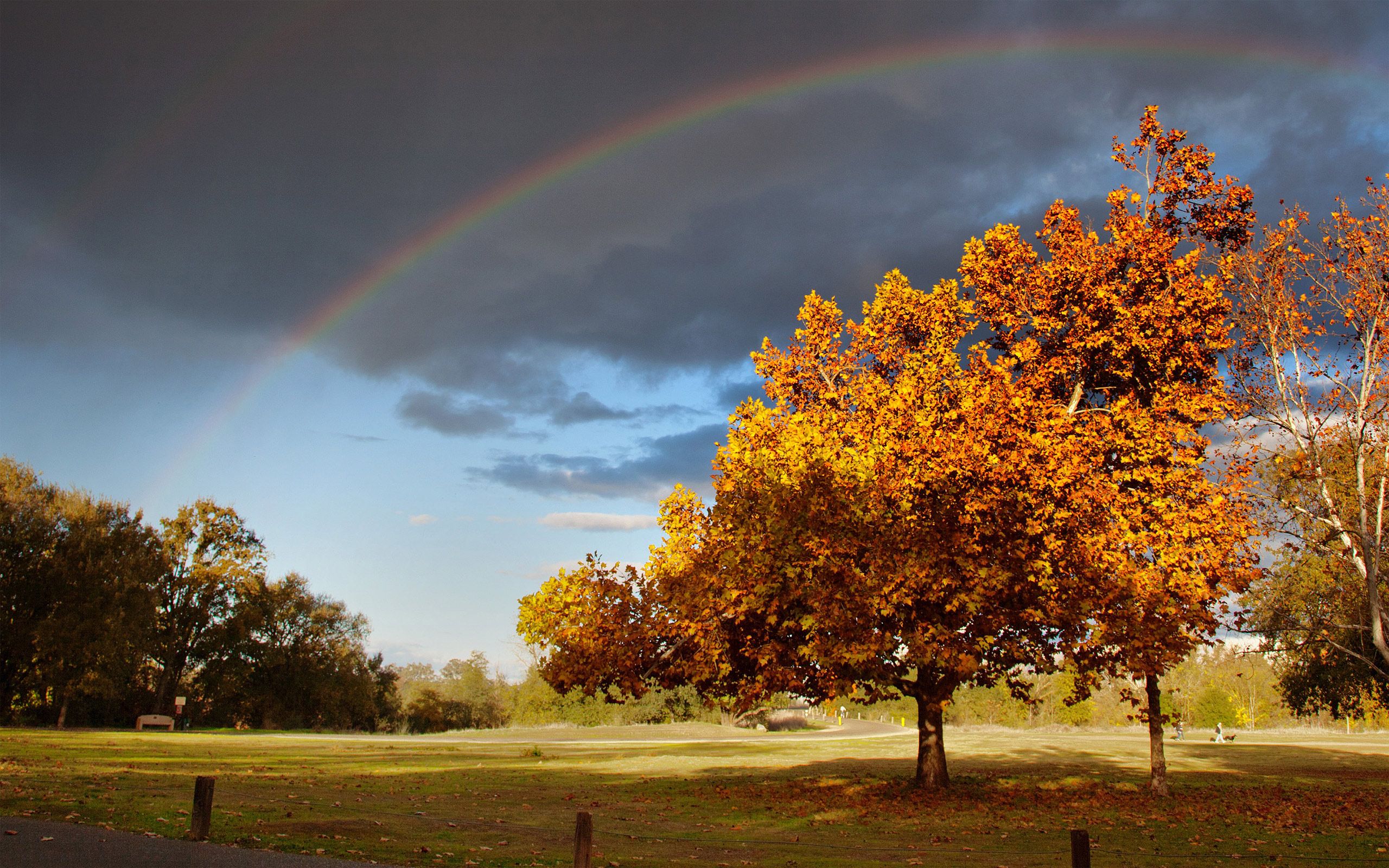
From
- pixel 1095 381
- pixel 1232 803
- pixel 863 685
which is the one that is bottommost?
pixel 1232 803

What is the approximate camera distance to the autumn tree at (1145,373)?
20719 millimetres

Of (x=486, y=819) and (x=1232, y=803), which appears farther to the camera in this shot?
(x=1232, y=803)

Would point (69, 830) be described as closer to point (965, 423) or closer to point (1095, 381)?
point (965, 423)

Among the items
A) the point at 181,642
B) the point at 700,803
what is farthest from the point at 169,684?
the point at 700,803

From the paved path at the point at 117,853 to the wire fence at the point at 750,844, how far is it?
93 centimetres

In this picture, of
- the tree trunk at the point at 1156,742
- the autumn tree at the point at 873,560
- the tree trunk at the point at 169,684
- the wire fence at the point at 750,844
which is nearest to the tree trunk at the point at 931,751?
the autumn tree at the point at 873,560

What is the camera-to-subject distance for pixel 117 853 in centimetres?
1097

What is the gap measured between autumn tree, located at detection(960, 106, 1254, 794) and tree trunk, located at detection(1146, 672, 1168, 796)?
56 mm

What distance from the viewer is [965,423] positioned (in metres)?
21.4

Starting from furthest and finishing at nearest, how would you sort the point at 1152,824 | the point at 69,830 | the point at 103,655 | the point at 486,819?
1. the point at 103,655
2. the point at 1152,824
3. the point at 486,819
4. the point at 69,830

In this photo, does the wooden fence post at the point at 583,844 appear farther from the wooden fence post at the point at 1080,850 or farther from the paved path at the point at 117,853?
the wooden fence post at the point at 1080,850

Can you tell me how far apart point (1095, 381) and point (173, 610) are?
214 ft

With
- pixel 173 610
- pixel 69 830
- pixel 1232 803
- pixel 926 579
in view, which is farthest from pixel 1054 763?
pixel 173 610

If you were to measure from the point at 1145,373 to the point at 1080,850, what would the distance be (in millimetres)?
19184
